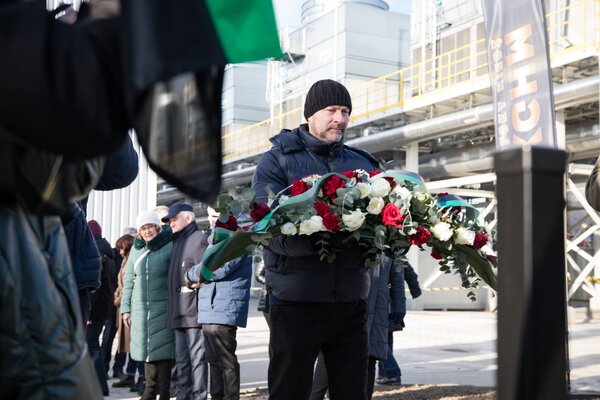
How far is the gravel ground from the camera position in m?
7.10

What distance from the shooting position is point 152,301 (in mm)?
7043

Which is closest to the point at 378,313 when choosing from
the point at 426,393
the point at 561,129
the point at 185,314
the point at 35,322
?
the point at 426,393

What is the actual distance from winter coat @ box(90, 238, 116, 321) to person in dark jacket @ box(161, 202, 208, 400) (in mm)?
1987

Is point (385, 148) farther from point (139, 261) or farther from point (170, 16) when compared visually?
point (170, 16)

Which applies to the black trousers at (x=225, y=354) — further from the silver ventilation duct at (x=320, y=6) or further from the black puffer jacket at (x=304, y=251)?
the silver ventilation duct at (x=320, y=6)

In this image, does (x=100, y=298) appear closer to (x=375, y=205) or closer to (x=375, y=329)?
(x=375, y=329)

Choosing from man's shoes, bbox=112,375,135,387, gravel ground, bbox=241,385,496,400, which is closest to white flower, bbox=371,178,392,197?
gravel ground, bbox=241,385,496,400

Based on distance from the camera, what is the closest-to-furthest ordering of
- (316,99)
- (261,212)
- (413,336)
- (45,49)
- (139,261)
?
1. (45,49)
2. (261,212)
3. (316,99)
4. (139,261)
5. (413,336)

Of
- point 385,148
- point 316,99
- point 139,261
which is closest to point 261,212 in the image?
point 316,99

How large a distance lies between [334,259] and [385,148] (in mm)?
15619

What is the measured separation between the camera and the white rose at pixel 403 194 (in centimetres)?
379

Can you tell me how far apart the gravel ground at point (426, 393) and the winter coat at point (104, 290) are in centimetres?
206

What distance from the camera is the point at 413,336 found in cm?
1377

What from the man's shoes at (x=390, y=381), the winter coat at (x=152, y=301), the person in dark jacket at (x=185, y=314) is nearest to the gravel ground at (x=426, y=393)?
the man's shoes at (x=390, y=381)
